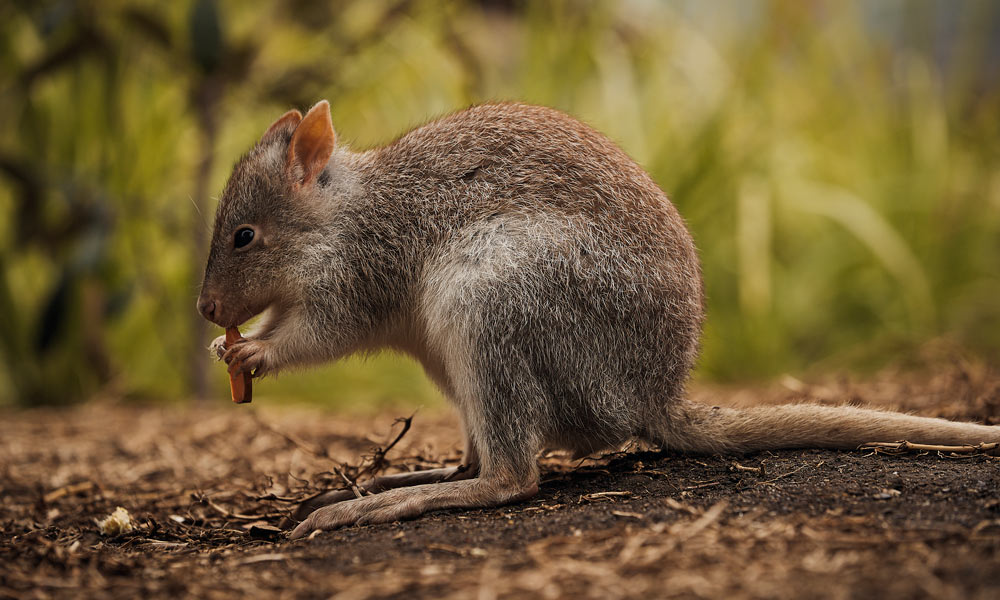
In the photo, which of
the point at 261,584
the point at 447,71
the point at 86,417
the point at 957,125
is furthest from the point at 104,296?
the point at 957,125

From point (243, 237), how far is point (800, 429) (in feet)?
7.72

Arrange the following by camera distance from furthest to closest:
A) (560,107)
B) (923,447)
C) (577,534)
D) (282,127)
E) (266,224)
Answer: (560,107) < (282,127) < (266,224) < (923,447) < (577,534)

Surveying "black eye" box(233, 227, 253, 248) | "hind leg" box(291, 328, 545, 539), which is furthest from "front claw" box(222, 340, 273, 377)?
"hind leg" box(291, 328, 545, 539)

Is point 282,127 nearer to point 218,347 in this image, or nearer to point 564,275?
point 218,347

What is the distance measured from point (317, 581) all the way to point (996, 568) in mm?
1683

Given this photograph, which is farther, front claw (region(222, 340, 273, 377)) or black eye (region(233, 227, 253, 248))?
black eye (region(233, 227, 253, 248))

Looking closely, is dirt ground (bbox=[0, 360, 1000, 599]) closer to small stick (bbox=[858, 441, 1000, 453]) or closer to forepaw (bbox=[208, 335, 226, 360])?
small stick (bbox=[858, 441, 1000, 453])

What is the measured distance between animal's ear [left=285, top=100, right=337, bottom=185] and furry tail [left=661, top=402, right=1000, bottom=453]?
180cm

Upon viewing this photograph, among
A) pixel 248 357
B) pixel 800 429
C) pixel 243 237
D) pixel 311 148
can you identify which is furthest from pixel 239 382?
pixel 800 429

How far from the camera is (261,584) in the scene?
252 cm

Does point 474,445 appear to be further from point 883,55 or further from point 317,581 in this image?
point 883,55

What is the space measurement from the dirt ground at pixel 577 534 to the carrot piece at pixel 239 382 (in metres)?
0.44

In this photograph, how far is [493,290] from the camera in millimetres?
3256

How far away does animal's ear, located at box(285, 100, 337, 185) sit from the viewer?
12.6ft
